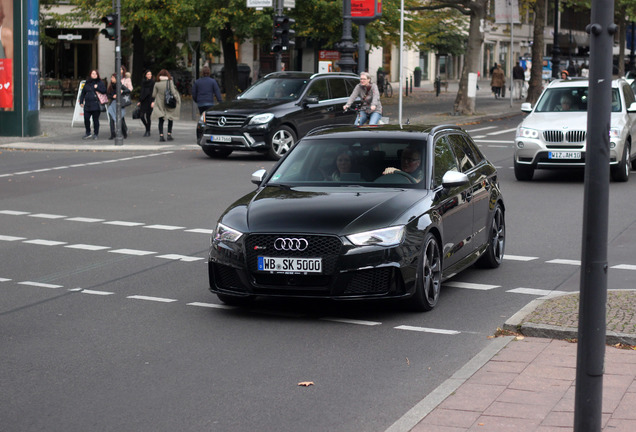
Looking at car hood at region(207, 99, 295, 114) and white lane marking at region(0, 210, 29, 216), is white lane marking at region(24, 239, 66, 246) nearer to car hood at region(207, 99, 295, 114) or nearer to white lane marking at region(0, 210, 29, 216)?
white lane marking at region(0, 210, 29, 216)

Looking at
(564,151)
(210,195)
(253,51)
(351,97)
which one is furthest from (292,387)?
(253,51)

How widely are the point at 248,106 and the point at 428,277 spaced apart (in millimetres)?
15520

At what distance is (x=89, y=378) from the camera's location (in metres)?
6.70

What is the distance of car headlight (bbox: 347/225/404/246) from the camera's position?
26.8 feet

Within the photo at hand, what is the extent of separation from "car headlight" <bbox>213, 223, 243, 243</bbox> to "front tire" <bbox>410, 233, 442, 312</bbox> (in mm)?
1418

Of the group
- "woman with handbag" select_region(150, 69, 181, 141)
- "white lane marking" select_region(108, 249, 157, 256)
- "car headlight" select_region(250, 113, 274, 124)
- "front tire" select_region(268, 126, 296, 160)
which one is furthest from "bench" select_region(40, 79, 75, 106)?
"white lane marking" select_region(108, 249, 157, 256)

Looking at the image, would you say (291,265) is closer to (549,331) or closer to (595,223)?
(549,331)

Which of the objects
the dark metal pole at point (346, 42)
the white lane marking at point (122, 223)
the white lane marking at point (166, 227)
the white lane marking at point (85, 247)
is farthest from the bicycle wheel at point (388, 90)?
the white lane marking at point (85, 247)

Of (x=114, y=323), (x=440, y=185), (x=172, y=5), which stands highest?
(x=172, y=5)

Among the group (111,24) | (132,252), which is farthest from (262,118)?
(132,252)

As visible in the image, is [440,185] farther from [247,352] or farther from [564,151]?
[564,151]

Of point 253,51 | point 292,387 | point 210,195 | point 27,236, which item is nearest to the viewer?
point 292,387

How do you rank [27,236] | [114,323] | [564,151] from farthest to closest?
[564,151] < [27,236] < [114,323]

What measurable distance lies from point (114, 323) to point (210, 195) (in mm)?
8816
